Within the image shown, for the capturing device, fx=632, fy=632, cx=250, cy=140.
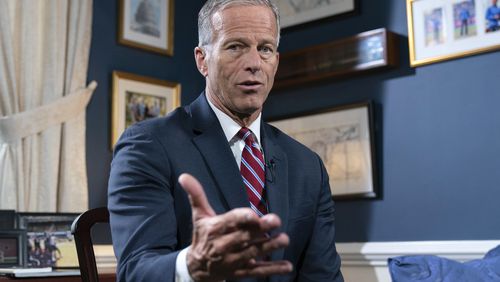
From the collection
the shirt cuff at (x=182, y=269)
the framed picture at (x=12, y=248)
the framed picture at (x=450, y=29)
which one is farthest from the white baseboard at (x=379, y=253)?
the shirt cuff at (x=182, y=269)

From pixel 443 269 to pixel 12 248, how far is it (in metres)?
2.07

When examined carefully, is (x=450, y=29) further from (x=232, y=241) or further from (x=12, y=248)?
(x=232, y=241)

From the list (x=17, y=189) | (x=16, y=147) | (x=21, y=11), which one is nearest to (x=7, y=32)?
(x=21, y=11)

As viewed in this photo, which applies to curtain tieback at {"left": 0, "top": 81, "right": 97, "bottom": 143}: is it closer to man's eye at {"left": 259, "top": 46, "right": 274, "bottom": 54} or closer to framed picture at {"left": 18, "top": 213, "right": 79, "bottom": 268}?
framed picture at {"left": 18, "top": 213, "right": 79, "bottom": 268}

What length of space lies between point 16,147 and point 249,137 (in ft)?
6.93

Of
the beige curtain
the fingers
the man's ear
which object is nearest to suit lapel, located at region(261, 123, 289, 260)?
the man's ear

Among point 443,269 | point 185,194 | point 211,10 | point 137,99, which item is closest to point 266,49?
point 211,10

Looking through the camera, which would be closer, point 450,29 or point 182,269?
point 182,269

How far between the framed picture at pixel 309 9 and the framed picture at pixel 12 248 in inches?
86.5

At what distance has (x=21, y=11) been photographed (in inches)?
145

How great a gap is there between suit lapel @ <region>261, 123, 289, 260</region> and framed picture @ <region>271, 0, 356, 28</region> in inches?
88.1

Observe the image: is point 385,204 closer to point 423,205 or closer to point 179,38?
point 423,205

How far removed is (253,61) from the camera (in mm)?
1736

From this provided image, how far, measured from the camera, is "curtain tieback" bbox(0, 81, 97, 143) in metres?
3.52
